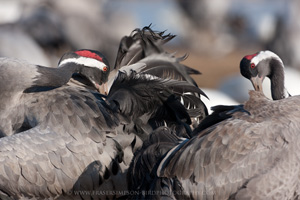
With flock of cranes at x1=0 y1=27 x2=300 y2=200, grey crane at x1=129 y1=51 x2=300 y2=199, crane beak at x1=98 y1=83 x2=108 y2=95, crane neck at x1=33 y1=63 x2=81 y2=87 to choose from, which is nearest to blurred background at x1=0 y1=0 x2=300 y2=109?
crane beak at x1=98 y1=83 x2=108 y2=95

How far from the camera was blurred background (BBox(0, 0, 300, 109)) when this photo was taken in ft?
24.6

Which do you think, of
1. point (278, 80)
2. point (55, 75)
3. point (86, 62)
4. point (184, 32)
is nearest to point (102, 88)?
point (86, 62)

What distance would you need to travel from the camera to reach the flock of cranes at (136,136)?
2949 millimetres

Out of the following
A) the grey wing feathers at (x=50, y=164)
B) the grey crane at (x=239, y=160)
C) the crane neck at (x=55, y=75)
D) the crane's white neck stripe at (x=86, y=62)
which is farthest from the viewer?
the crane's white neck stripe at (x=86, y=62)

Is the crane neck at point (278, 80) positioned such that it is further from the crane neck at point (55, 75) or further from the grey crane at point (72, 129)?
the crane neck at point (55, 75)

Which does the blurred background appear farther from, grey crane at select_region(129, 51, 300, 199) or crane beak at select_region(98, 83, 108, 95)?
grey crane at select_region(129, 51, 300, 199)

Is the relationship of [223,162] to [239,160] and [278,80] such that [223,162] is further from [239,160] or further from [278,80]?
[278,80]

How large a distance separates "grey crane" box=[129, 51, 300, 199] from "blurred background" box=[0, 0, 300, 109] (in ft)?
6.60

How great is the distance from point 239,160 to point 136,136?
0.85 m

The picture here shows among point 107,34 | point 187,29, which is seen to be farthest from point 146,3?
point 107,34

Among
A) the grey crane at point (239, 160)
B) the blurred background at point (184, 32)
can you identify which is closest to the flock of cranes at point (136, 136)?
the grey crane at point (239, 160)

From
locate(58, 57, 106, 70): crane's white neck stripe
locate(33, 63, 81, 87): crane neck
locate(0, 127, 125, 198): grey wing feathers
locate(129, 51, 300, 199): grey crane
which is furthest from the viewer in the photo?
locate(58, 57, 106, 70): crane's white neck stripe

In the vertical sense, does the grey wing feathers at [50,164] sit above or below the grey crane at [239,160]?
below

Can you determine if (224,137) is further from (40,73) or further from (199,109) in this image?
(40,73)
